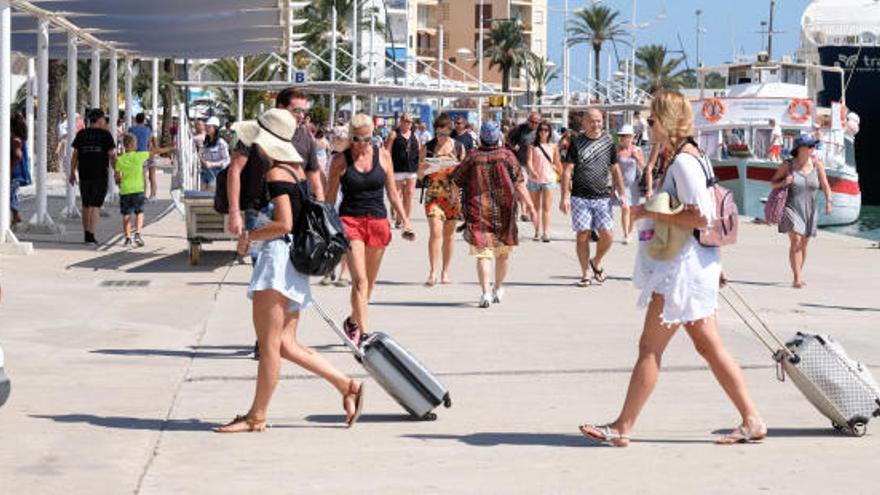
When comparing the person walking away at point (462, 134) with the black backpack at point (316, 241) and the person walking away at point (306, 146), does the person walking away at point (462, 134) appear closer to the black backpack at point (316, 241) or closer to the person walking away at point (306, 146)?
the person walking away at point (306, 146)

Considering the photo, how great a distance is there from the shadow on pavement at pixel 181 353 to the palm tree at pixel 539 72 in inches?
5053

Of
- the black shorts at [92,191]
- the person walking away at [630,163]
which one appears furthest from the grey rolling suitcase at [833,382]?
the black shorts at [92,191]

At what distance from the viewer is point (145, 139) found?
2978 cm

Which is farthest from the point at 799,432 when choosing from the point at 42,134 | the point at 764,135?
the point at 764,135

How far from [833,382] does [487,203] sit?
7.13 meters

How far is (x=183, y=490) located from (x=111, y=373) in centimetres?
385

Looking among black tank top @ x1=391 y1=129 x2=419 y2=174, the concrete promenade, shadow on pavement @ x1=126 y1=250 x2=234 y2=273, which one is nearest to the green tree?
black tank top @ x1=391 y1=129 x2=419 y2=174

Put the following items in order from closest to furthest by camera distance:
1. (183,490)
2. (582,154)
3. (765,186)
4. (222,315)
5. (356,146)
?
(183,490), (356,146), (222,315), (582,154), (765,186)

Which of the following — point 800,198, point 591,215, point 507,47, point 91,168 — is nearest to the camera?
point 591,215

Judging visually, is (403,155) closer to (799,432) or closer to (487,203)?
(487,203)

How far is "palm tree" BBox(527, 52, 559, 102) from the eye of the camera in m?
143

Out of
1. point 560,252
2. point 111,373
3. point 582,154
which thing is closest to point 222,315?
point 111,373

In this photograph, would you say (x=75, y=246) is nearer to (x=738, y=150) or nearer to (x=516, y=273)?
(x=516, y=273)

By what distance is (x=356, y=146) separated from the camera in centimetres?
1272
